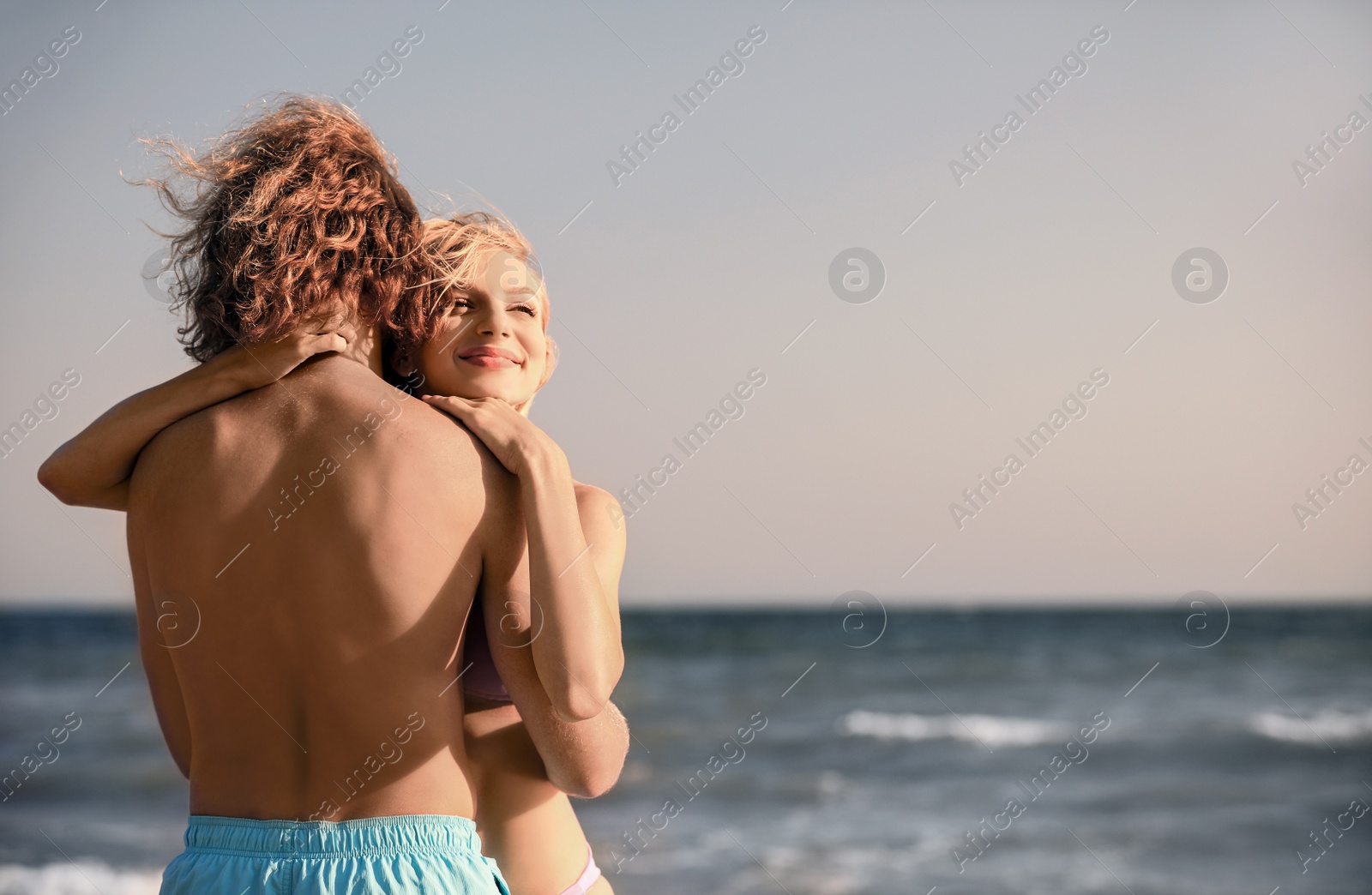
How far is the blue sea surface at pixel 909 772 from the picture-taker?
11.2 metres

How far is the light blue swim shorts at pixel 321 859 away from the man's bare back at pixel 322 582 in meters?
0.03

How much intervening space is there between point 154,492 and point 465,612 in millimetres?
630

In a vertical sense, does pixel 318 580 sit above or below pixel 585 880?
above

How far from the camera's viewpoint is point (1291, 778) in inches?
599

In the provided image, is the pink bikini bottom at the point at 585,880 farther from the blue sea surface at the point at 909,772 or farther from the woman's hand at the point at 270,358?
the blue sea surface at the point at 909,772

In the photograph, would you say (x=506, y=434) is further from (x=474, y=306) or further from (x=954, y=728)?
(x=954, y=728)

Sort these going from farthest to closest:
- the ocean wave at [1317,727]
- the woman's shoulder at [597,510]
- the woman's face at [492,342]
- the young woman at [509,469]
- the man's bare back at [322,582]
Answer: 1. the ocean wave at [1317,727]
2. the woman's face at [492,342]
3. the woman's shoulder at [597,510]
4. the young woman at [509,469]
5. the man's bare back at [322,582]

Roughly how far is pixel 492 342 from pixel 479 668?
78 centimetres

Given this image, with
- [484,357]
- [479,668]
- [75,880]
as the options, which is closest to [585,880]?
[479,668]

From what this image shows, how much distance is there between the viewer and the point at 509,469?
2139 millimetres

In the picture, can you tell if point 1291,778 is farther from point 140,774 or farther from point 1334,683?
point 140,774

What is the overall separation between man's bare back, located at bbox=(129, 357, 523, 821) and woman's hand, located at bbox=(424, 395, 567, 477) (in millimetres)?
43

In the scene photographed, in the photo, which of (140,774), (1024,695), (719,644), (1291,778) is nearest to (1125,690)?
(1024,695)

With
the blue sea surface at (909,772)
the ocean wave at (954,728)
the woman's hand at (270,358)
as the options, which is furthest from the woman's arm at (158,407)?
the ocean wave at (954,728)
